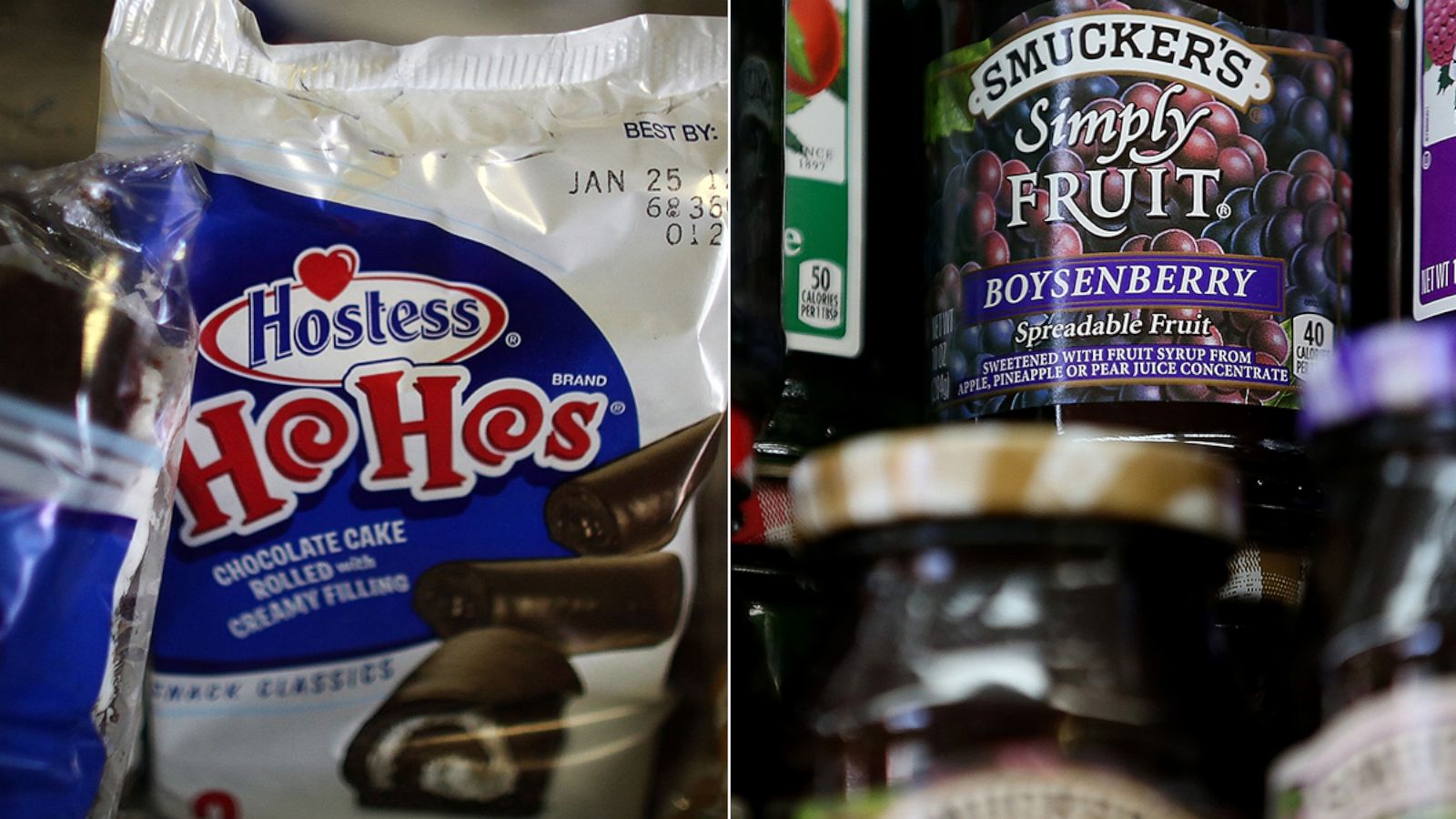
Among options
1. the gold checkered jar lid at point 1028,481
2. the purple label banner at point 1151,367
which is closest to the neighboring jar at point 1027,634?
the gold checkered jar lid at point 1028,481

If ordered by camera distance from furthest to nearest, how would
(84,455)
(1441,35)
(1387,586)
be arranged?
(1441,35) < (84,455) < (1387,586)

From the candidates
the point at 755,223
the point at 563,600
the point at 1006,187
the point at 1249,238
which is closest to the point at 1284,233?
the point at 1249,238

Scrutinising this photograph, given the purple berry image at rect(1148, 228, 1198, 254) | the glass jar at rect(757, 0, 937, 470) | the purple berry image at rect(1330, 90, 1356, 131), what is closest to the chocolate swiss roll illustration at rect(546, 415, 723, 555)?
the glass jar at rect(757, 0, 937, 470)

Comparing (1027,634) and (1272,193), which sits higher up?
(1272,193)

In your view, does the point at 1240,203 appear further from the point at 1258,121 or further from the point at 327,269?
the point at 327,269

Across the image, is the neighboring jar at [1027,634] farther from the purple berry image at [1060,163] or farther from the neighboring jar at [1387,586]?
the purple berry image at [1060,163]

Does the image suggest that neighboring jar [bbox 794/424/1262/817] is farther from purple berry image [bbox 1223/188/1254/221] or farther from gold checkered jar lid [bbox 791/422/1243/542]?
purple berry image [bbox 1223/188/1254/221]

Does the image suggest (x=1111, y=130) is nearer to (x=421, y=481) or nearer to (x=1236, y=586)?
(x=1236, y=586)
